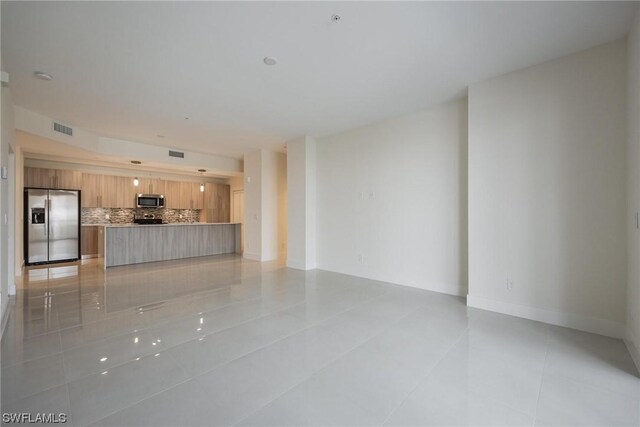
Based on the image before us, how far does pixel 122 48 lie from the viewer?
262cm

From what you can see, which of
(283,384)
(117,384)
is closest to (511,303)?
(283,384)

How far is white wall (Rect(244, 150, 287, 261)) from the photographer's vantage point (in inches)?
263

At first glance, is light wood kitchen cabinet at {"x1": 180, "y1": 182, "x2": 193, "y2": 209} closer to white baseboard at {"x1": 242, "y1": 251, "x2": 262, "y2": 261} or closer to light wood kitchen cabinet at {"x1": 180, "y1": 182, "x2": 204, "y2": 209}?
light wood kitchen cabinet at {"x1": 180, "y1": 182, "x2": 204, "y2": 209}

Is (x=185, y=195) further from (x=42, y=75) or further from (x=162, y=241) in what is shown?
(x=42, y=75)

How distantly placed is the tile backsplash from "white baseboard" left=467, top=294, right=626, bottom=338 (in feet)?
29.0

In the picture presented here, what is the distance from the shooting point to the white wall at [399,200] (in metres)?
3.90

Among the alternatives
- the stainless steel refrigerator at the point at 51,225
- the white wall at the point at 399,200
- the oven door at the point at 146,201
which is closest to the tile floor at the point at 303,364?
the white wall at the point at 399,200

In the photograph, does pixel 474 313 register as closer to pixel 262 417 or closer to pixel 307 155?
pixel 262 417

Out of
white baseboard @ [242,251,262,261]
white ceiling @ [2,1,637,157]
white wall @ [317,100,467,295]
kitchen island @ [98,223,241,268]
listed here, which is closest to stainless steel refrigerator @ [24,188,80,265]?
kitchen island @ [98,223,241,268]

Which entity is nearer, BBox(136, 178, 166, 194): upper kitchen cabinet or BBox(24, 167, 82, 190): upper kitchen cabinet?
BBox(24, 167, 82, 190): upper kitchen cabinet

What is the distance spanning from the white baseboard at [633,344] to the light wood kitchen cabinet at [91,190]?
32.2 ft

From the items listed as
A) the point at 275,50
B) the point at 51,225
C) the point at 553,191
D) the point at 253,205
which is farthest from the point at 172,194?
the point at 553,191

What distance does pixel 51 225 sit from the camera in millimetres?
6258

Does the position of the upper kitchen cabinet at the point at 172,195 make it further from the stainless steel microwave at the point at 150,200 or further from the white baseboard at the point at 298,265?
the white baseboard at the point at 298,265
